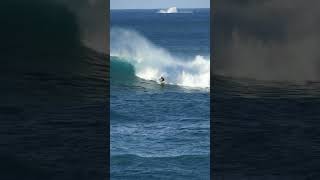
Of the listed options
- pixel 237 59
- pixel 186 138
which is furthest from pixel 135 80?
pixel 237 59

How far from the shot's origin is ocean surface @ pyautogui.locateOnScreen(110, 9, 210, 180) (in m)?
16.1

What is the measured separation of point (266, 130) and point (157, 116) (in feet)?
40.3

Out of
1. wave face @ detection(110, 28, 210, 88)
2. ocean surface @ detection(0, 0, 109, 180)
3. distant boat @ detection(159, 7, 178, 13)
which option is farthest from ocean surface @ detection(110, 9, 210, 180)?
distant boat @ detection(159, 7, 178, 13)

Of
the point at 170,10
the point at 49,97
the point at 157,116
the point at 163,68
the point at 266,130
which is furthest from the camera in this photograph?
the point at 170,10

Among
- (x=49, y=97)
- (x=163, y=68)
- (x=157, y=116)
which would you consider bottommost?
(x=157, y=116)

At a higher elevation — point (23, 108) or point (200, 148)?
point (23, 108)

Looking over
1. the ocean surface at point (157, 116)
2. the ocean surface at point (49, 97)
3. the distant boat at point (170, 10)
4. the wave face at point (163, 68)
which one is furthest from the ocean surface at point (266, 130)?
the distant boat at point (170, 10)

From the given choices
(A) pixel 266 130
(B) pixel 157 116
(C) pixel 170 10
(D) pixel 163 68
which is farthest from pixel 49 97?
(C) pixel 170 10

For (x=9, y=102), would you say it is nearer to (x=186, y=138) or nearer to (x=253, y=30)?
(x=253, y=30)

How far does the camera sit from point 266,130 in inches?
254

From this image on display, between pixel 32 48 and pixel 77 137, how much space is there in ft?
3.11

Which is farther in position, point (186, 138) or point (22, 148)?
point (186, 138)

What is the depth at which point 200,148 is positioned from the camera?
17750 mm

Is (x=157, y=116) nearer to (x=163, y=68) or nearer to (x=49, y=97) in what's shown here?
(x=163, y=68)
